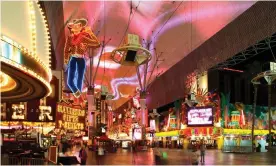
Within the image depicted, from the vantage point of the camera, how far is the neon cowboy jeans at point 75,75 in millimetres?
17750

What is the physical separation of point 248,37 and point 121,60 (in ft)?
70.9

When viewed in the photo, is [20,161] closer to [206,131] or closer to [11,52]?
[11,52]

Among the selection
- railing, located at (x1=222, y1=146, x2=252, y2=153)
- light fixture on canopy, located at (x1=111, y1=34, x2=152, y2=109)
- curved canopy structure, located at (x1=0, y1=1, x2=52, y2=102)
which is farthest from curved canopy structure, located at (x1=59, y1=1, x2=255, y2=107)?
curved canopy structure, located at (x1=0, y1=1, x2=52, y2=102)

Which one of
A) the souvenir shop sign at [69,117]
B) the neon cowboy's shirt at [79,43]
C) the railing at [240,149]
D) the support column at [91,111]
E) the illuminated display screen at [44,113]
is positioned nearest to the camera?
the souvenir shop sign at [69,117]

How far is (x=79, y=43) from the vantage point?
1897 centimetres

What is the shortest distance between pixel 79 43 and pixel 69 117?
14.1 feet

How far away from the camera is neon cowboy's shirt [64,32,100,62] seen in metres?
19.0

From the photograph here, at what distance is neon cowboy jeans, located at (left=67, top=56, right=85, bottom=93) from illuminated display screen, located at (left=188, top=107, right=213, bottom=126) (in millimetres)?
27714

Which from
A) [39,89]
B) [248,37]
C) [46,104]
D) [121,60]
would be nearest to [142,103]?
[248,37]

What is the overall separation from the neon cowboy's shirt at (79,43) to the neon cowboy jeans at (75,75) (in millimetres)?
600

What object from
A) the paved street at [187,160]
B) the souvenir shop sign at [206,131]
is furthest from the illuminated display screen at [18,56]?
the souvenir shop sign at [206,131]

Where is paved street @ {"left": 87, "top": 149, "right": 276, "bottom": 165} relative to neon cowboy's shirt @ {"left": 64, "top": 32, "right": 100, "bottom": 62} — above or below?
below

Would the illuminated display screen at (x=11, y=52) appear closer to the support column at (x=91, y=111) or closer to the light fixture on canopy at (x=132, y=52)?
the light fixture on canopy at (x=132, y=52)

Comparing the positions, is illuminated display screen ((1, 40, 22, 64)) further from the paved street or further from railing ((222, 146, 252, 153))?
railing ((222, 146, 252, 153))
